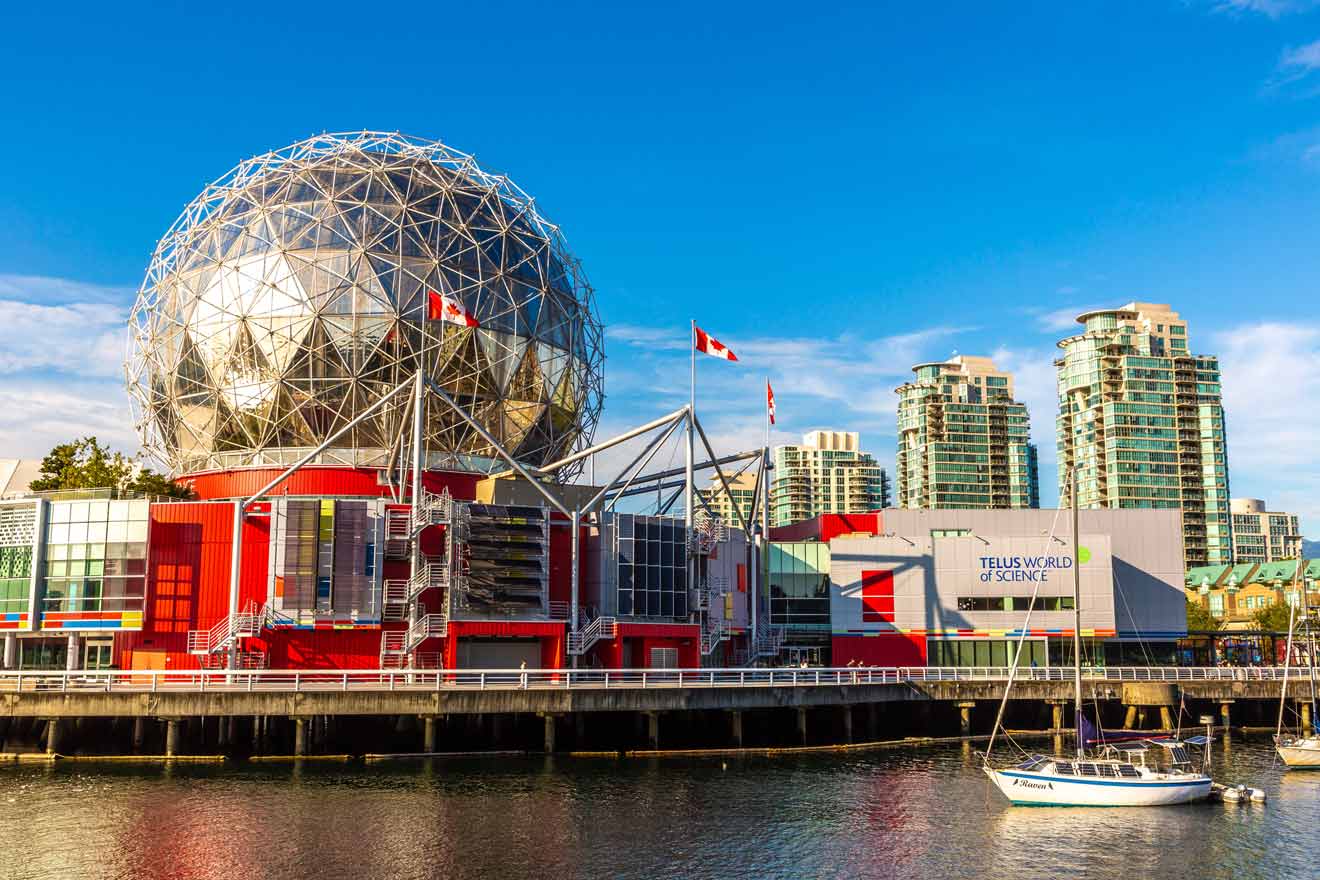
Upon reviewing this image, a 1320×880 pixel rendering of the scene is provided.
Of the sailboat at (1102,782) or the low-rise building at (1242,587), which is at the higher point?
the low-rise building at (1242,587)

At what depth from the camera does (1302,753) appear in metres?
50.9

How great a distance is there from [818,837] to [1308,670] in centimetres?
3936

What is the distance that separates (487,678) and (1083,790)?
25.1m

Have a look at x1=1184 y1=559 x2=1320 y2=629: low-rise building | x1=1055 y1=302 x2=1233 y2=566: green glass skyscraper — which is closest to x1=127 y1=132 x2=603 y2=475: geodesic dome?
x1=1184 y1=559 x2=1320 y2=629: low-rise building

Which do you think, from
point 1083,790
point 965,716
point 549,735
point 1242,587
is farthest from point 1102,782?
point 1242,587

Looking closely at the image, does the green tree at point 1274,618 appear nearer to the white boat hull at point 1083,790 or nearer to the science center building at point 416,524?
the science center building at point 416,524

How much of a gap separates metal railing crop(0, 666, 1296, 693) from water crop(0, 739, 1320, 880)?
3617mm

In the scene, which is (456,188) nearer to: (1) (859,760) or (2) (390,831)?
(1) (859,760)

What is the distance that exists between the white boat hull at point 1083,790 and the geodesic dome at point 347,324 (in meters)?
35.5

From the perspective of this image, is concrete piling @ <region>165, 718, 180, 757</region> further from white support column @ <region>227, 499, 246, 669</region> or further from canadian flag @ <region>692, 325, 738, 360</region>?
canadian flag @ <region>692, 325, 738, 360</region>

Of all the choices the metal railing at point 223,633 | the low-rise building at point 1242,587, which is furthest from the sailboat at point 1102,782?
the low-rise building at point 1242,587

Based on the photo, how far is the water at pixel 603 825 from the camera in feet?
111

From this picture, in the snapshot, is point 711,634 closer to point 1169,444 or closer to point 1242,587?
point 1242,587

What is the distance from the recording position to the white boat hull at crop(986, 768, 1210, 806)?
42844 mm
